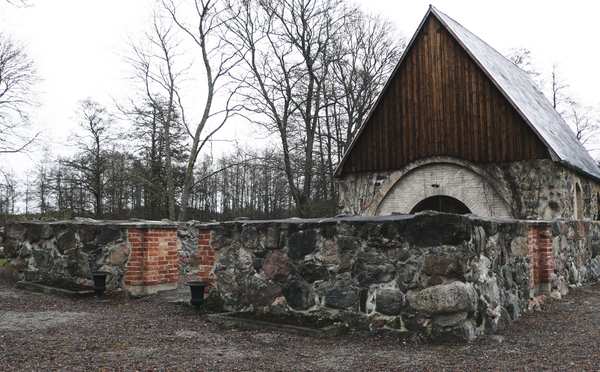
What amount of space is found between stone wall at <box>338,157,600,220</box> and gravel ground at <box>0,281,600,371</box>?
19.8 feet

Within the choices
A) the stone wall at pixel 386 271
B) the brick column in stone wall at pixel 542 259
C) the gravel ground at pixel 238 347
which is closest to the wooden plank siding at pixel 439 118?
the brick column in stone wall at pixel 542 259

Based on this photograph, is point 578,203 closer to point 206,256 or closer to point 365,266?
point 365,266

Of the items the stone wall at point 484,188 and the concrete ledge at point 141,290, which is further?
the stone wall at point 484,188

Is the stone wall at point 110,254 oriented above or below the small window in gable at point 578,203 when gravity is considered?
below

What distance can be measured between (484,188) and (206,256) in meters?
8.43

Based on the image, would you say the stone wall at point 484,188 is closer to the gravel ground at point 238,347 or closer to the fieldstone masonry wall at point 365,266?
the fieldstone masonry wall at point 365,266

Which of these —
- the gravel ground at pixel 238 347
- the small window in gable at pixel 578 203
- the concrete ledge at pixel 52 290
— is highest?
the small window in gable at pixel 578 203

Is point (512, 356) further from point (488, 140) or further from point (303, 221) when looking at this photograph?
point (488, 140)

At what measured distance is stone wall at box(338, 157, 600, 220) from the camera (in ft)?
41.1

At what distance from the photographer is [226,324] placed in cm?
622

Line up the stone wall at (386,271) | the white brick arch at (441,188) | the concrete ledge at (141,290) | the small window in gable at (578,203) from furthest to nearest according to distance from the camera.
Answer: the small window in gable at (578,203) → the white brick arch at (441,188) → the concrete ledge at (141,290) → the stone wall at (386,271)

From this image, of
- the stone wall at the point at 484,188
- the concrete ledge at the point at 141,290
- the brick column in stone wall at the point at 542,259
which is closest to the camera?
the brick column in stone wall at the point at 542,259

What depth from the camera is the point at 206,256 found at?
7.30 meters

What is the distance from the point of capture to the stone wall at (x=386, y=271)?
17.2 feet
